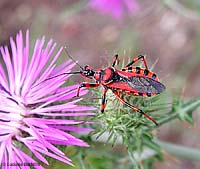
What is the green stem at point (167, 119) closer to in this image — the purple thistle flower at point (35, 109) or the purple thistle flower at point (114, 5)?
the purple thistle flower at point (35, 109)

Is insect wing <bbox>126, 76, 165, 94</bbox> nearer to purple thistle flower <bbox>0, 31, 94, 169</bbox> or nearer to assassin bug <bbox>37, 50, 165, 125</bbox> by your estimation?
assassin bug <bbox>37, 50, 165, 125</bbox>

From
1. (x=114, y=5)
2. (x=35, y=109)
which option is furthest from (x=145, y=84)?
(x=114, y=5)

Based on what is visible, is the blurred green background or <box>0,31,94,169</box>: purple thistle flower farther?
the blurred green background

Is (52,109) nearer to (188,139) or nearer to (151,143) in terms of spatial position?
(151,143)

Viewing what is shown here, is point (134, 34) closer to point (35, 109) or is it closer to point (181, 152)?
point (181, 152)

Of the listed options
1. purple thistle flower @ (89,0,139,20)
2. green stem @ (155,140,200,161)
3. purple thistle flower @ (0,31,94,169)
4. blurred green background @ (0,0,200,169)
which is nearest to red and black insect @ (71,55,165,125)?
purple thistle flower @ (0,31,94,169)

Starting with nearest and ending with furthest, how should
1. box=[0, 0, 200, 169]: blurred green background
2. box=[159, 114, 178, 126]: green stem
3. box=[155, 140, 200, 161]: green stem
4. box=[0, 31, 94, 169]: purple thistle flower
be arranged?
box=[0, 31, 94, 169]: purple thistle flower
box=[159, 114, 178, 126]: green stem
box=[155, 140, 200, 161]: green stem
box=[0, 0, 200, 169]: blurred green background
